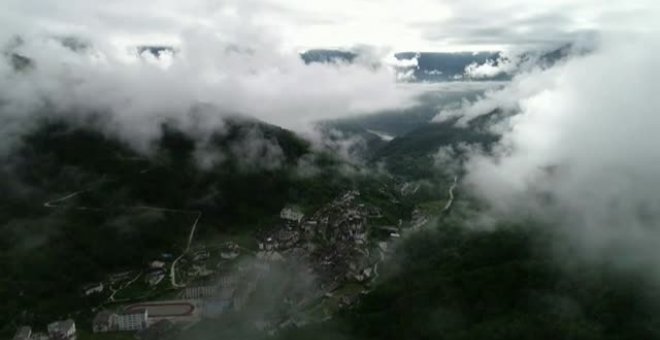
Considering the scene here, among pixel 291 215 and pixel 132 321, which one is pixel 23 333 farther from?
pixel 291 215

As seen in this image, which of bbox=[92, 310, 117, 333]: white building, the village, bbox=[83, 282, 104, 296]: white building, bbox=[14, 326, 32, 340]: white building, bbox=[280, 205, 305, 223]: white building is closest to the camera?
bbox=[14, 326, 32, 340]: white building

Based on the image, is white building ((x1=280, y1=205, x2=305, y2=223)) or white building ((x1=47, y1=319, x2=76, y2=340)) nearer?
white building ((x1=47, y1=319, x2=76, y2=340))

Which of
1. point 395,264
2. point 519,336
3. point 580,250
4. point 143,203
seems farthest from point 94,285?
point 580,250

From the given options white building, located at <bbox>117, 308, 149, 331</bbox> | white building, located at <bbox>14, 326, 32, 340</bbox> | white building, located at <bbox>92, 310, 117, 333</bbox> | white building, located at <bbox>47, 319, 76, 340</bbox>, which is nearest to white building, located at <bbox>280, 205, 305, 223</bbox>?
white building, located at <bbox>117, 308, 149, 331</bbox>

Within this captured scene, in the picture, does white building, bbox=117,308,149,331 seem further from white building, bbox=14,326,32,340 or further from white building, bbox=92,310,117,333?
white building, bbox=14,326,32,340

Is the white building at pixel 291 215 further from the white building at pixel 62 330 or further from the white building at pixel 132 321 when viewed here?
the white building at pixel 62 330

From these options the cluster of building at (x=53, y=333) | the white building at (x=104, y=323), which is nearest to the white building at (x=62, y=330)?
the cluster of building at (x=53, y=333)
